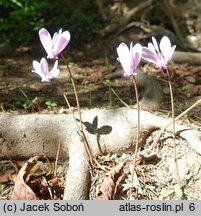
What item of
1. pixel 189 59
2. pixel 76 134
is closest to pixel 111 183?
pixel 76 134

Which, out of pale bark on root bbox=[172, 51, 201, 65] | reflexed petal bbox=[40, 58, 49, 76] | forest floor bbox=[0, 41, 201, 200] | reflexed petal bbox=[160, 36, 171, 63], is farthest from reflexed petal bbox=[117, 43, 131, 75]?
pale bark on root bbox=[172, 51, 201, 65]

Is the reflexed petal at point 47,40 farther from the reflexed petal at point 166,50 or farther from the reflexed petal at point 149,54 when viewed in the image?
the reflexed petal at point 166,50

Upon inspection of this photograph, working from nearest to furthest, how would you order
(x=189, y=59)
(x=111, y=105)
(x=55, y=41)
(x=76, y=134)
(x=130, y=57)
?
(x=130, y=57) < (x=55, y=41) < (x=76, y=134) < (x=111, y=105) < (x=189, y=59)

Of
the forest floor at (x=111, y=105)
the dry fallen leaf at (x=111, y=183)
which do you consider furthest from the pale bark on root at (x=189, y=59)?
the dry fallen leaf at (x=111, y=183)

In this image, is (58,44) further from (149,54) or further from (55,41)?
(149,54)

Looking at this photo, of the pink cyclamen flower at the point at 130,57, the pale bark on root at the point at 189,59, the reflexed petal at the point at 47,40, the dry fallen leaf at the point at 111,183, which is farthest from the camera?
the pale bark on root at the point at 189,59

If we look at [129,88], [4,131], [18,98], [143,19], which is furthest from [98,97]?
[143,19]
